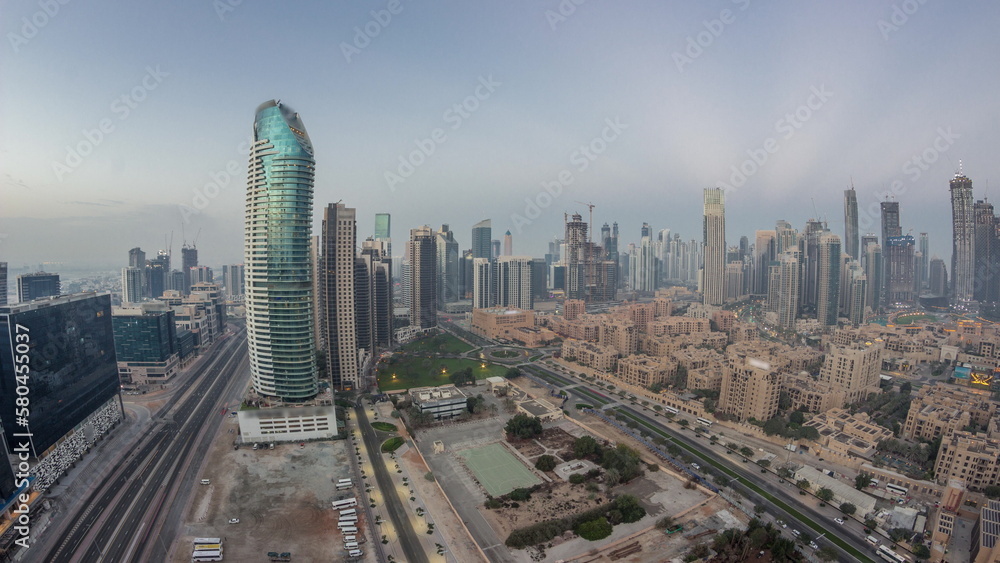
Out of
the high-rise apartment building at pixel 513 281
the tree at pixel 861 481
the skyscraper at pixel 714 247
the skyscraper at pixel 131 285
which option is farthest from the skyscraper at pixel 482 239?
the tree at pixel 861 481

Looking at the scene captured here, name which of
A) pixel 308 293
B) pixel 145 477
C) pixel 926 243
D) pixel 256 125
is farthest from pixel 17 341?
pixel 926 243

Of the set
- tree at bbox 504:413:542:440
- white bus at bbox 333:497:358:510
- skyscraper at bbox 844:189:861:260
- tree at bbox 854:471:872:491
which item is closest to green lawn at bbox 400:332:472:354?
tree at bbox 504:413:542:440

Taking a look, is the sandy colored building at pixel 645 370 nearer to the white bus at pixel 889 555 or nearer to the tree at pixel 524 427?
the tree at pixel 524 427

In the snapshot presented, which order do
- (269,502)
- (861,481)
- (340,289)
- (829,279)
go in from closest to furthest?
1. (269,502)
2. (861,481)
3. (340,289)
4. (829,279)

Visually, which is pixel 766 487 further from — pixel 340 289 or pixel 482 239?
pixel 482 239

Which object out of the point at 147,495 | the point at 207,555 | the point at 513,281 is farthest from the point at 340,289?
the point at 513,281

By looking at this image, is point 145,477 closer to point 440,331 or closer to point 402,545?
point 402,545
